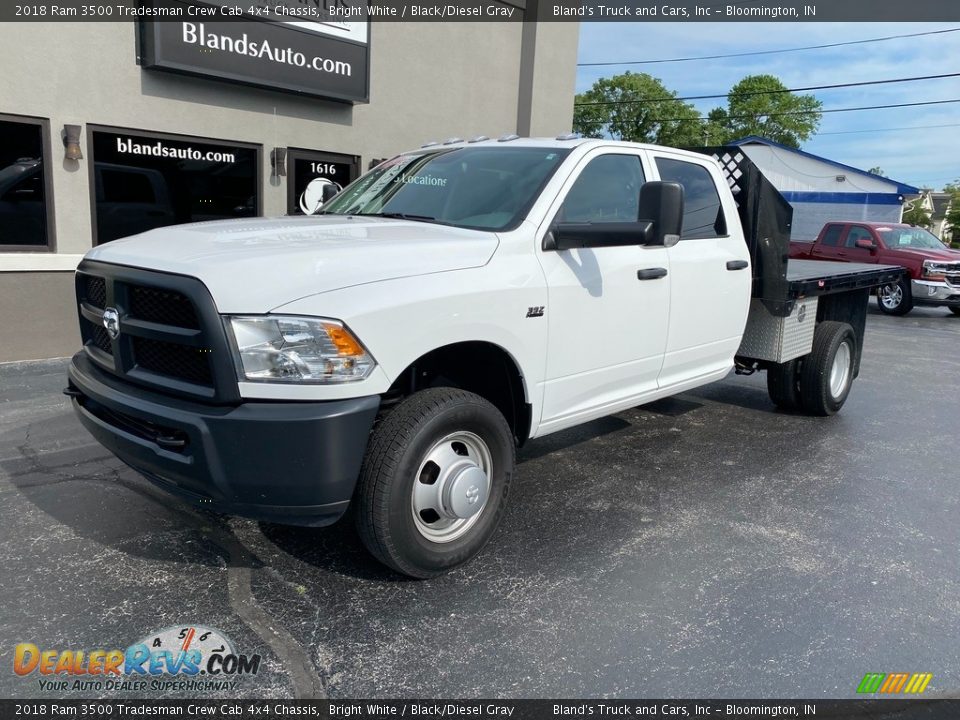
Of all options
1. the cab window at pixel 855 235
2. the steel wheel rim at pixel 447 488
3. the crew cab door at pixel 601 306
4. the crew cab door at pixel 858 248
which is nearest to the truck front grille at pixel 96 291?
the steel wheel rim at pixel 447 488

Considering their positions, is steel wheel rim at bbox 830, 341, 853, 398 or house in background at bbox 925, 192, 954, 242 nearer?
steel wheel rim at bbox 830, 341, 853, 398

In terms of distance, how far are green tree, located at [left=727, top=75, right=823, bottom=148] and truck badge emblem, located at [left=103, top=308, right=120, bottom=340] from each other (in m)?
65.1

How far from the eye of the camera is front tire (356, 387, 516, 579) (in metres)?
3.00

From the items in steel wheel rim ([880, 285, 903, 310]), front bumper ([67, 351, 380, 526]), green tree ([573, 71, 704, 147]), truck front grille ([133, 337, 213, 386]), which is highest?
green tree ([573, 71, 704, 147])

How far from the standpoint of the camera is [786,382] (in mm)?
6395

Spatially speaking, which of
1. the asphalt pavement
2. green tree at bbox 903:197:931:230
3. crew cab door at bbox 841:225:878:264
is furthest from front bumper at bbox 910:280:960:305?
green tree at bbox 903:197:931:230

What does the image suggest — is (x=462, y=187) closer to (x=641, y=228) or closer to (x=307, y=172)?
(x=641, y=228)

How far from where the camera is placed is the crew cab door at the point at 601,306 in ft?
12.4

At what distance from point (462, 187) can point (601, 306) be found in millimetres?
996

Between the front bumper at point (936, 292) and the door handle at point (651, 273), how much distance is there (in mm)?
13291

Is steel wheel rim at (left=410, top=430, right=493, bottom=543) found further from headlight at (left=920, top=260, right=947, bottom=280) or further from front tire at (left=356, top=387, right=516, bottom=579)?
headlight at (left=920, top=260, right=947, bottom=280)

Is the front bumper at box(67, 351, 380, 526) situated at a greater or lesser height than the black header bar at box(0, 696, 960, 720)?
greater

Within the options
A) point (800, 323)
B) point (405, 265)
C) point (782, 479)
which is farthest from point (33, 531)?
point (800, 323)

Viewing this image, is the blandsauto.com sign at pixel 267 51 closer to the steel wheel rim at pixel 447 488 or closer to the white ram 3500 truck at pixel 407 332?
the white ram 3500 truck at pixel 407 332
